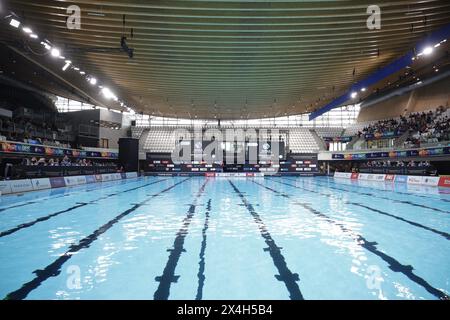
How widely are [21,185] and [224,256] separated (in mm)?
14190

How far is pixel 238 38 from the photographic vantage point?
13836mm

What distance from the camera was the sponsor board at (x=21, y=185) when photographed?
1459cm

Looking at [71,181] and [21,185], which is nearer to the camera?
[21,185]

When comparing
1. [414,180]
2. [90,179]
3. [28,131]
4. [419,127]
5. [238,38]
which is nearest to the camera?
[238,38]

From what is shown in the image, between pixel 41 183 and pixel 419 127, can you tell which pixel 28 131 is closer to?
pixel 41 183

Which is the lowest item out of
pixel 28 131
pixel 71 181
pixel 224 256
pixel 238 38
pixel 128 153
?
pixel 224 256

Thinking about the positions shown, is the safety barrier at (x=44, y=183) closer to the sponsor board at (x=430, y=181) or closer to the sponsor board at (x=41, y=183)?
the sponsor board at (x=41, y=183)

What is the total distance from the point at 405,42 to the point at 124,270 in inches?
621

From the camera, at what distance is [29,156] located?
81.8 feet

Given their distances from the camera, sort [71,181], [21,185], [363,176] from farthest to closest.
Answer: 1. [363,176]
2. [71,181]
3. [21,185]

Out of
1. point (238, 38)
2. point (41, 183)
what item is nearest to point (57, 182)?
point (41, 183)

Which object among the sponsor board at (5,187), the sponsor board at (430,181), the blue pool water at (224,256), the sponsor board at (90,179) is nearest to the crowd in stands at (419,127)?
the sponsor board at (430,181)

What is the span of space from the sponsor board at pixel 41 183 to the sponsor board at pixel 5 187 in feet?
6.16
